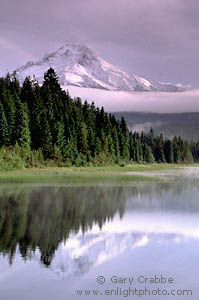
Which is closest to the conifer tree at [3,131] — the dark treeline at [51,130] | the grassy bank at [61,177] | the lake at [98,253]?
the dark treeline at [51,130]

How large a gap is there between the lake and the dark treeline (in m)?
46.9

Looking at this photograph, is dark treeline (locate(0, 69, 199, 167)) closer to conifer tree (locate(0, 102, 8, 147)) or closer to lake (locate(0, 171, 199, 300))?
conifer tree (locate(0, 102, 8, 147))

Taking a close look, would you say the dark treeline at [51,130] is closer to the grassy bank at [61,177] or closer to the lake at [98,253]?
the grassy bank at [61,177]

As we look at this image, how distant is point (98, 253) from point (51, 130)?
82.1m

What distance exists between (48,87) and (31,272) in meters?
117

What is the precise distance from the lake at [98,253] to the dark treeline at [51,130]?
46.9 m

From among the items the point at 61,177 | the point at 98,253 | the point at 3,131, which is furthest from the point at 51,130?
the point at 98,253

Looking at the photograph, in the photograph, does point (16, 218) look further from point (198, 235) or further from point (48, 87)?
point (48, 87)

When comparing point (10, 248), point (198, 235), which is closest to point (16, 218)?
point (10, 248)

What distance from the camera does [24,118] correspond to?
84.8 meters

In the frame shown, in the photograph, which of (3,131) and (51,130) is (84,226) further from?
(51,130)

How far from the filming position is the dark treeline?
8088cm

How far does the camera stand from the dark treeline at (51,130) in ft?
265

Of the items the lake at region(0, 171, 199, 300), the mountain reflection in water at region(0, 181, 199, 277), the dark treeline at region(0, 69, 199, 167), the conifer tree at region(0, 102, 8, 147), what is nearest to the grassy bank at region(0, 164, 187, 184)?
the dark treeline at region(0, 69, 199, 167)
